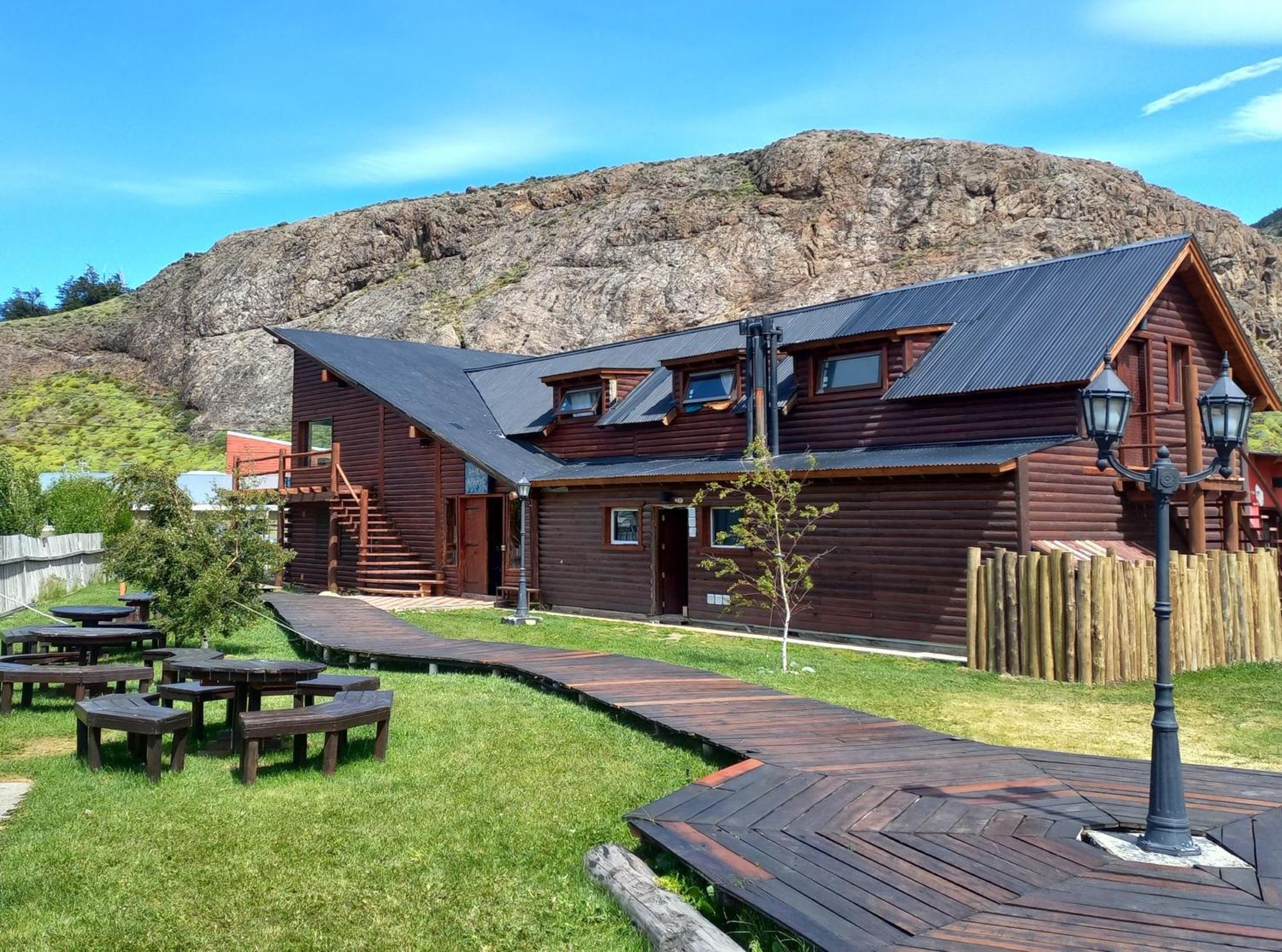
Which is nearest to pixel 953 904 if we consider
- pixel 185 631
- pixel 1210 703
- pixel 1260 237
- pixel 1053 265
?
pixel 1210 703

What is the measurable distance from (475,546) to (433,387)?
559 centimetres

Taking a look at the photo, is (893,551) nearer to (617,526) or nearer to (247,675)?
(617,526)

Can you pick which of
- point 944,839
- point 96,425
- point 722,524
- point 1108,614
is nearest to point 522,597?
point 722,524

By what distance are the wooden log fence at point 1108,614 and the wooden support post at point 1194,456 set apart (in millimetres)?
2111

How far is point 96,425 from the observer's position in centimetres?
6781

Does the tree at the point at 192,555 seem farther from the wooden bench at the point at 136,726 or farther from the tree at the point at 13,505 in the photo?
the tree at the point at 13,505

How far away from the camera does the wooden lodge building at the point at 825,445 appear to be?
1517 centimetres

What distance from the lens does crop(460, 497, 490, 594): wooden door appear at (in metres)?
23.8

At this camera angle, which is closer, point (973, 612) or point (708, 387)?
point (973, 612)

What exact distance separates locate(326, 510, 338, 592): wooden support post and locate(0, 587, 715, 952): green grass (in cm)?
1661

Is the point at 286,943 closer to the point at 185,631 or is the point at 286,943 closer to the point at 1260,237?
the point at 185,631

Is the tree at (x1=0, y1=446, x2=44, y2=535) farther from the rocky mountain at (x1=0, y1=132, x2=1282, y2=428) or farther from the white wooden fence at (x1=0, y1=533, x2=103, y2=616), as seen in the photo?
the rocky mountain at (x1=0, y1=132, x2=1282, y2=428)

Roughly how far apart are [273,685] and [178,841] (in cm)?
297

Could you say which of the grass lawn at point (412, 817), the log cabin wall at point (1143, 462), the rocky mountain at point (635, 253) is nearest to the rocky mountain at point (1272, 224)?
the rocky mountain at point (635, 253)
